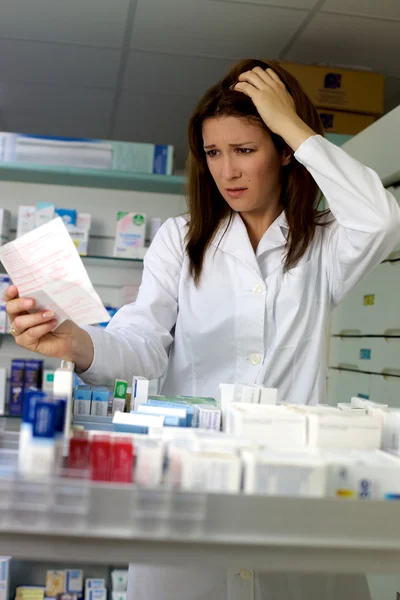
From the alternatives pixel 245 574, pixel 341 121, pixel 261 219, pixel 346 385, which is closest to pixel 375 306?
pixel 346 385

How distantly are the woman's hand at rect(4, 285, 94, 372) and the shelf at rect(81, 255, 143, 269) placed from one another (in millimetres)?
2036

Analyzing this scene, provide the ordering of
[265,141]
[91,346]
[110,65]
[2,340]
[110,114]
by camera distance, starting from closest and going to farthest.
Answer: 1. [91,346]
2. [265,141]
3. [2,340]
4. [110,65]
5. [110,114]

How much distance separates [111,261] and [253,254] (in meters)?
1.83

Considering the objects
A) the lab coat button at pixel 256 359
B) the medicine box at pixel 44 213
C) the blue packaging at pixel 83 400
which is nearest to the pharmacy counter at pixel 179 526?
the blue packaging at pixel 83 400

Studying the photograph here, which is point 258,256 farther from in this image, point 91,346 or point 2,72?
point 2,72

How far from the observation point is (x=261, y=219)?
169 cm

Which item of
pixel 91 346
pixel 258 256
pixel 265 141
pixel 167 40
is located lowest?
pixel 91 346

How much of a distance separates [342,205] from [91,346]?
1.89 ft

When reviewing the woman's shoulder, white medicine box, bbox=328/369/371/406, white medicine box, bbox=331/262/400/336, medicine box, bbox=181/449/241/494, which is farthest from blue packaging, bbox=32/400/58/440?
white medicine box, bbox=328/369/371/406

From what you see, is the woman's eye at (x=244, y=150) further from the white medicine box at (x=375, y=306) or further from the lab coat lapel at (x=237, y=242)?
the white medicine box at (x=375, y=306)

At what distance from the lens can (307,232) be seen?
1598mm

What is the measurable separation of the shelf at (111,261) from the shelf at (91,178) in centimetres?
39

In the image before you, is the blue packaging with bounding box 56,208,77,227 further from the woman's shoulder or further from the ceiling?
the woman's shoulder

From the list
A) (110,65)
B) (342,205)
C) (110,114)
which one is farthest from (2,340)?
(342,205)
